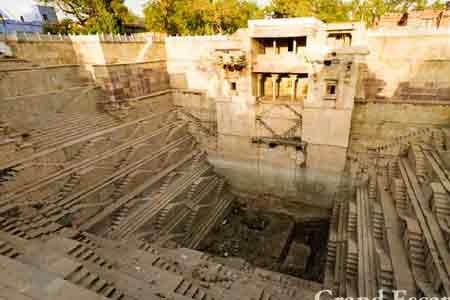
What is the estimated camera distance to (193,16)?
823 inches

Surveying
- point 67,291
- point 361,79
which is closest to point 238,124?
point 361,79

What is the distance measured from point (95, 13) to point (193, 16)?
23.9ft

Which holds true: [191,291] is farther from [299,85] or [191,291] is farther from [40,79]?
[299,85]

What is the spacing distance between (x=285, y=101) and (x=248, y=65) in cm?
252

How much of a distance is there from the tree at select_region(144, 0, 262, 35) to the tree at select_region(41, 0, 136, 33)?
254 cm

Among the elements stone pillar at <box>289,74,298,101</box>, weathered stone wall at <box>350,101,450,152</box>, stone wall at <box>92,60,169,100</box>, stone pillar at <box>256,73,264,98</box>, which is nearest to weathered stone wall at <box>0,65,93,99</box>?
stone wall at <box>92,60,169,100</box>

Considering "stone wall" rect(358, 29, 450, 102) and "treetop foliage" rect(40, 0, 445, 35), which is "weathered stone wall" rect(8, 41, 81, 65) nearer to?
"treetop foliage" rect(40, 0, 445, 35)

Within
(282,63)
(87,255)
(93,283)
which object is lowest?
(87,255)

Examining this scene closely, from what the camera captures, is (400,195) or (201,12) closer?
(400,195)

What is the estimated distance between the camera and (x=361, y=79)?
11.2 metres

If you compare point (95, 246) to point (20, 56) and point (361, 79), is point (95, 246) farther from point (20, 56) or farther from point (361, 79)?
point (361, 79)

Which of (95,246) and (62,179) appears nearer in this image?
(95,246)

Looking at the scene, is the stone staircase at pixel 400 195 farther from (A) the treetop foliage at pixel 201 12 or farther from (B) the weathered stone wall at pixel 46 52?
(A) the treetop foliage at pixel 201 12

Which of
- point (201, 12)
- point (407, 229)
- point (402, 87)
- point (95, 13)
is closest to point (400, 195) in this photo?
point (407, 229)
